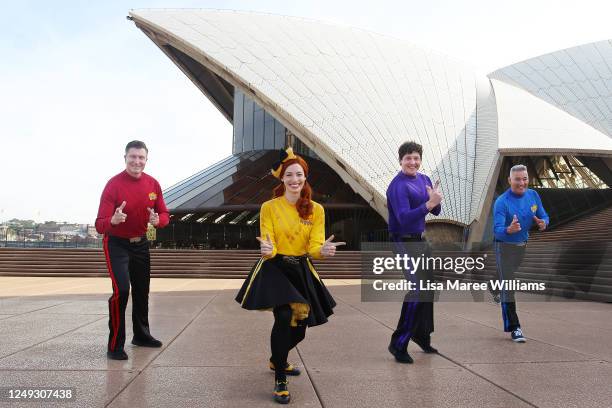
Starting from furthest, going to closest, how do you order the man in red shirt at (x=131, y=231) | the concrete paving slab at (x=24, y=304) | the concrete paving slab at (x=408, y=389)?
the concrete paving slab at (x=24, y=304) < the man in red shirt at (x=131, y=231) < the concrete paving slab at (x=408, y=389)

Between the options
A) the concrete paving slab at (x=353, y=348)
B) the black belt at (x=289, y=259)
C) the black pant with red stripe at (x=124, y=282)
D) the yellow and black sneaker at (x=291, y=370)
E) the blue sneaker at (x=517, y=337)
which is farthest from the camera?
the blue sneaker at (x=517, y=337)

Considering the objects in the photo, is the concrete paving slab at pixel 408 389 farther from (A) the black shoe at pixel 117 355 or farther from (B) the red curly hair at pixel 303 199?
(A) the black shoe at pixel 117 355

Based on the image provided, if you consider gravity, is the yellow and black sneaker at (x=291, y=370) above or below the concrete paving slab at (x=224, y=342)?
above

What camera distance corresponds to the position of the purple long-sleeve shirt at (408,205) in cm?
377

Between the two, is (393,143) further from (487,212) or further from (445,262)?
(445,262)

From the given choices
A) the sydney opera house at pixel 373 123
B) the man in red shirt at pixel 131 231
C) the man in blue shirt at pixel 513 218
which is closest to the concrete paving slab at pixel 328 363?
the man in red shirt at pixel 131 231

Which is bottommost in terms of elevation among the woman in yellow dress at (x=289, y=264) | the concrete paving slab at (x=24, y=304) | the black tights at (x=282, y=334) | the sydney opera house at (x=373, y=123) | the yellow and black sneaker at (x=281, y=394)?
the concrete paving slab at (x=24, y=304)

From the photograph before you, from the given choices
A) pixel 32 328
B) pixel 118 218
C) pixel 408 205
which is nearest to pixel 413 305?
pixel 408 205

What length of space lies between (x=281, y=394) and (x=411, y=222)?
5.69 feet

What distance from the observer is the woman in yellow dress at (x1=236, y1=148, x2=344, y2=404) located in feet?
9.53

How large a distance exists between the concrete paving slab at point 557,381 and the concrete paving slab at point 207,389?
1206 mm

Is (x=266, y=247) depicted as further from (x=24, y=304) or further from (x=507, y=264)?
(x=24, y=304)

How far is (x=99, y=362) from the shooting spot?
352 centimetres

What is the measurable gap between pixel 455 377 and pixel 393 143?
Result: 1575 centimetres
